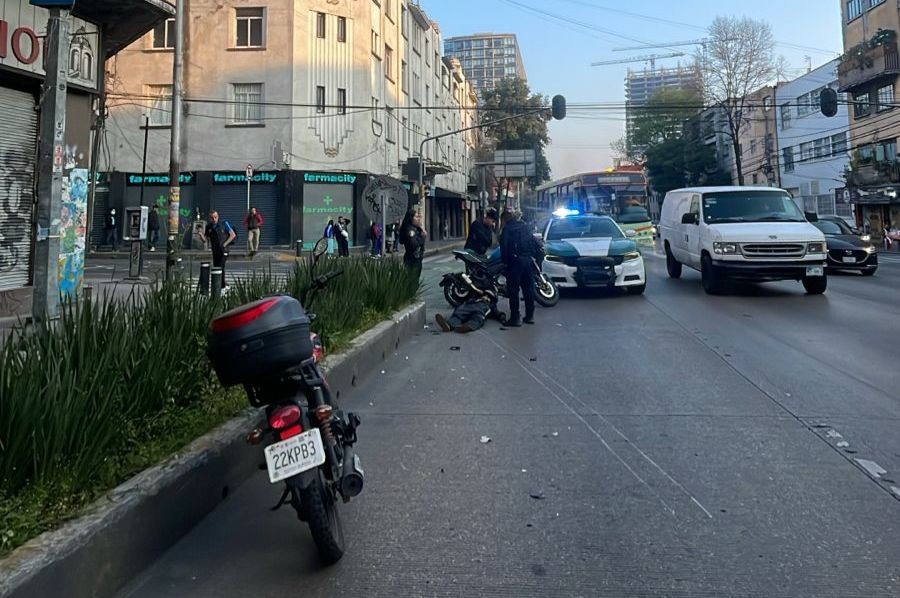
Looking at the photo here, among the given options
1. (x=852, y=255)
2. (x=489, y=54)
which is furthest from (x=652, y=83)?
(x=852, y=255)

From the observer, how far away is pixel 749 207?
45.9 ft

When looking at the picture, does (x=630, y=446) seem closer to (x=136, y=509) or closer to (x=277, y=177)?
(x=136, y=509)

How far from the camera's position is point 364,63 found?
108ft

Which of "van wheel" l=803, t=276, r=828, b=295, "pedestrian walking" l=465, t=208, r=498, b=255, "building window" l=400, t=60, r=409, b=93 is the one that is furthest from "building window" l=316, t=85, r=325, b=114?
"van wheel" l=803, t=276, r=828, b=295

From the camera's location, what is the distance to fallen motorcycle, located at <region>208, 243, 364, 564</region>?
10.2 ft

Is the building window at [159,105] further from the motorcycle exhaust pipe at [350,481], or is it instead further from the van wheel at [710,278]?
the motorcycle exhaust pipe at [350,481]

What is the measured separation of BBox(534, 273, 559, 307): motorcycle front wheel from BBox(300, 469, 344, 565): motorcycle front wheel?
9534 mm

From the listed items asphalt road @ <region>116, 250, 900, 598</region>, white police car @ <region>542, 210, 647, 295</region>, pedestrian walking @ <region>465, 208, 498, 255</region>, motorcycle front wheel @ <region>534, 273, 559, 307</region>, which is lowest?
asphalt road @ <region>116, 250, 900, 598</region>

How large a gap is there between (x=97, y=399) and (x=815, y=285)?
43.4 feet

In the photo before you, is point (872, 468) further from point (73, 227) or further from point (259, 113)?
point (259, 113)

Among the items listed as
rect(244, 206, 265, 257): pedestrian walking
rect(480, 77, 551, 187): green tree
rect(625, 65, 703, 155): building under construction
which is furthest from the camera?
rect(480, 77, 551, 187): green tree

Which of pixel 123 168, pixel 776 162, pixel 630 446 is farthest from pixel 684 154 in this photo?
pixel 630 446

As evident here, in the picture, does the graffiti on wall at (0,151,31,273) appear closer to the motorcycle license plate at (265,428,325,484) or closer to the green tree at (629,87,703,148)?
the motorcycle license plate at (265,428,325,484)

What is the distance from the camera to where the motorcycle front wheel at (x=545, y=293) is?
494 inches
